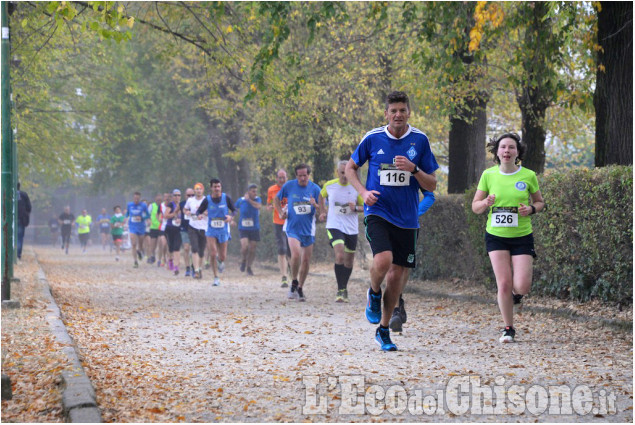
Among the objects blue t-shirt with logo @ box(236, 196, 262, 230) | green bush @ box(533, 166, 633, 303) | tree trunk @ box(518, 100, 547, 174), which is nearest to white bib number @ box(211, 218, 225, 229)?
blue t-shirt with logo @ box(236, 196, 262, 230)

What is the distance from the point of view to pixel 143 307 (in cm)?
1423

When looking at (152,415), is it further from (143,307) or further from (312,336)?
(143,307)

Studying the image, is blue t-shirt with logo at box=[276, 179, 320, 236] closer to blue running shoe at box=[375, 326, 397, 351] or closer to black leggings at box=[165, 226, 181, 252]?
blue running shoe at box=[375, 326, 397, 351]

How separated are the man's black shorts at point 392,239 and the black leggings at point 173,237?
15.6 meters

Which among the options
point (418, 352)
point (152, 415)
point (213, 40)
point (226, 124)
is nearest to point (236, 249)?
point (226, 124)

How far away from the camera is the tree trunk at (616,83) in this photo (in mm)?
11812

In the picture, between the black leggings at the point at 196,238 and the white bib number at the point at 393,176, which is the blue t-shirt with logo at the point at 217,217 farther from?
the white bib number at the point at 393,176

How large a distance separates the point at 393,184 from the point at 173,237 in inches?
640

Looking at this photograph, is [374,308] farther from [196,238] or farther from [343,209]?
[196,238]

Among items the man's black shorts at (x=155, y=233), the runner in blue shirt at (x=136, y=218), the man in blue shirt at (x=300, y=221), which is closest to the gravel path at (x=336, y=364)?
the man in blue shirt at (x=300, y=221)

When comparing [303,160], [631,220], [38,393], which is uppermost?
[303,160]

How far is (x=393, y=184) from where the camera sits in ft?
27.3

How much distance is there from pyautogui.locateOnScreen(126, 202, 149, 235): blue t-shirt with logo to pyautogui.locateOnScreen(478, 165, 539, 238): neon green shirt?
20.7 metres

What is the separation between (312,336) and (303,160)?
1821 cm
